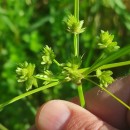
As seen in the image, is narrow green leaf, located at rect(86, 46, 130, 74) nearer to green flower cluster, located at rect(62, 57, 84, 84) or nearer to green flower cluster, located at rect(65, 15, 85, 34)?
green flower cluster, located at rect(62, 57, 84, 84)

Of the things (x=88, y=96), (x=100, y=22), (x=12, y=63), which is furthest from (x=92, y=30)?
(x=88, y=96)

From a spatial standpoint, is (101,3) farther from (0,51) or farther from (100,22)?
(0,51)

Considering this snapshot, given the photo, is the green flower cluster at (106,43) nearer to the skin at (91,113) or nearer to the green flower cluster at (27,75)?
the green flower cluster at (27,75)

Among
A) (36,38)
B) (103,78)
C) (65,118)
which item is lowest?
→ (103,78)

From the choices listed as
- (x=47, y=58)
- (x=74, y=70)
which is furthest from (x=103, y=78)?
(x=47, y=58)

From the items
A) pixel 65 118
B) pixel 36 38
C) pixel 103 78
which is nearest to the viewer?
pixel 103 78

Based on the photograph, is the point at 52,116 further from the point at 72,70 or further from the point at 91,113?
the point at 72,70

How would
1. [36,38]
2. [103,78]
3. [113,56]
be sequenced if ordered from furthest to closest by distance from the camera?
1. [36,38]
2. [103,78]
3. [113,56]
